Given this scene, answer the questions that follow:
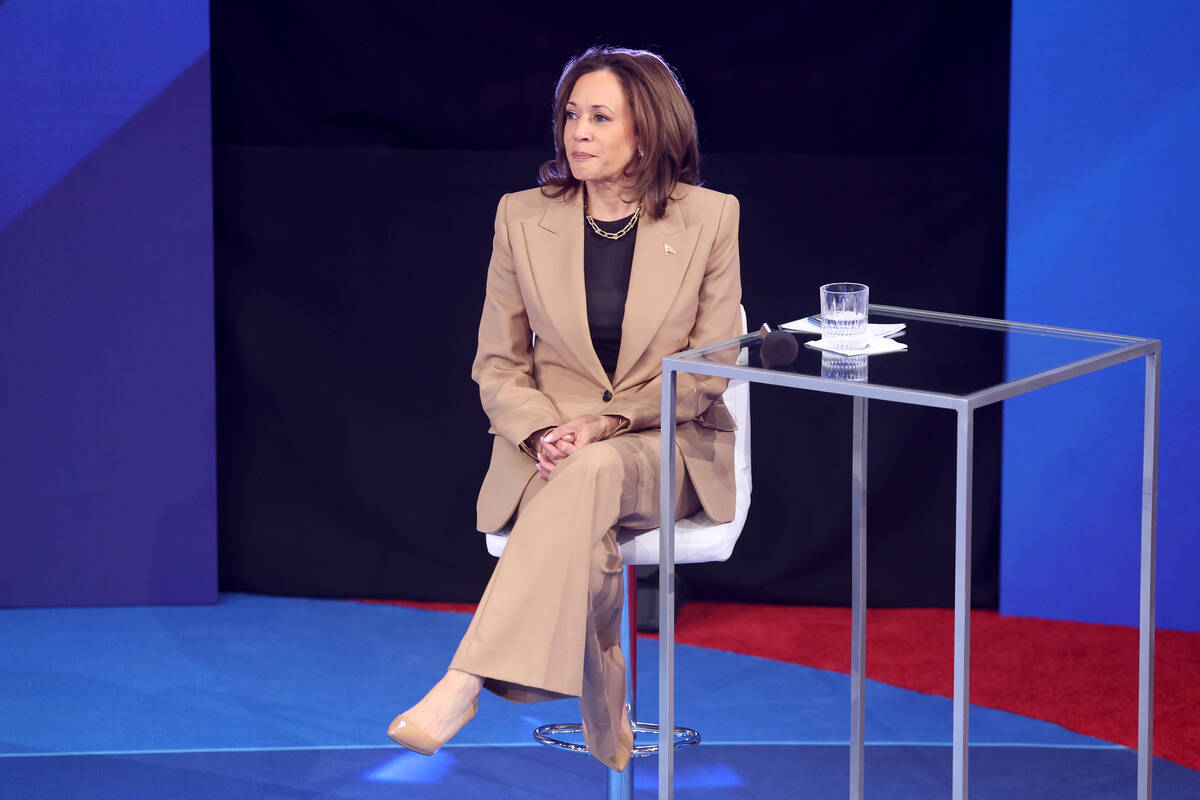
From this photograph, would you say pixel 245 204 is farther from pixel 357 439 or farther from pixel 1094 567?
pixel 1094 567

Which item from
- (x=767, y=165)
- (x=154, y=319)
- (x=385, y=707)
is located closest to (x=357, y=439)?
(x=154, y=319)

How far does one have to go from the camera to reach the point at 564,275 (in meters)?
3.08

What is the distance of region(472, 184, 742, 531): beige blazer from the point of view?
9.82 ft

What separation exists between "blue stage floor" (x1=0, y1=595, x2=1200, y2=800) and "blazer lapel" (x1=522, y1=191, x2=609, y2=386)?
3.10 feet

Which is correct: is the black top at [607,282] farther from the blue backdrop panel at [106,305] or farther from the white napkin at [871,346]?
the blue backdrop panel at [106,305]

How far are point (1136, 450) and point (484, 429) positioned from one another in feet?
5.56

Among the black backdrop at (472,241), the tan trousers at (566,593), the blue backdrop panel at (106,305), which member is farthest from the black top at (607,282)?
the blue backdrop panel at (106,305)

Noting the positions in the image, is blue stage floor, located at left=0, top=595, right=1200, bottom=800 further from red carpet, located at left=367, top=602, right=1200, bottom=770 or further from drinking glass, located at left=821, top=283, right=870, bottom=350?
drinking glass, located at left=821, top=283, right=870, bottom=350

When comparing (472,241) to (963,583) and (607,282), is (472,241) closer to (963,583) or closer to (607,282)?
(607,282)

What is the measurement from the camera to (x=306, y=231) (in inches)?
172

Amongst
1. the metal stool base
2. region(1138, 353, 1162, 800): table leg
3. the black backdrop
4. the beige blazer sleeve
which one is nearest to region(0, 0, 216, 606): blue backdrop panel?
the black backdrop

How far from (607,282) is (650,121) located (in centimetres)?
31

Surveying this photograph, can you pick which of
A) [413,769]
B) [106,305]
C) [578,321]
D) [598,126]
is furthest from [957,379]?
[106,305]

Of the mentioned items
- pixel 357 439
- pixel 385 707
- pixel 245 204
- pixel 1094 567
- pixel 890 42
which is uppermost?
pixel 890 42
